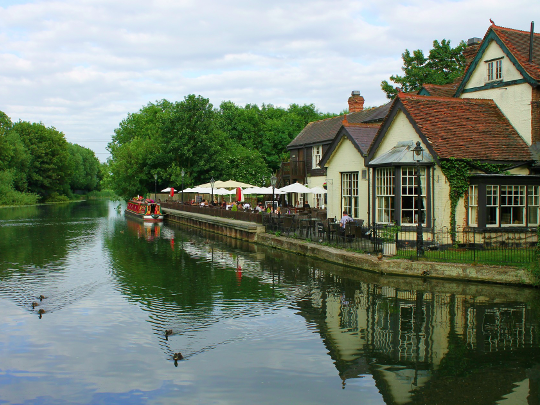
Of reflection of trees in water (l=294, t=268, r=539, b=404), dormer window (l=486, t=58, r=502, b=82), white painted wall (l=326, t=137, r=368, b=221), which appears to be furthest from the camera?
white painted wall (l=326, t=137, r=368, b=221)

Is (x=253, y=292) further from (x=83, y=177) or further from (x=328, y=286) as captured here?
(x=83, y=177)

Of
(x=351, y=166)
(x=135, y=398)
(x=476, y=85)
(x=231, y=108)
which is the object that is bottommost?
(x=135, y=398)

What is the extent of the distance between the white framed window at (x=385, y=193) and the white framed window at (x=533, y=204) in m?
5.05

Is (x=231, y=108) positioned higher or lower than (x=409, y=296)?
higher

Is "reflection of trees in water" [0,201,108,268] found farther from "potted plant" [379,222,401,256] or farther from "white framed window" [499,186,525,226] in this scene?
"white framed window" [499,186,525,226]

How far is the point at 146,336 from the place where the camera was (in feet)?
38.7

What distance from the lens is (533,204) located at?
66.9 feet

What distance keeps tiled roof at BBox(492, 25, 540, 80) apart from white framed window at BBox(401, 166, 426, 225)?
5.73 m

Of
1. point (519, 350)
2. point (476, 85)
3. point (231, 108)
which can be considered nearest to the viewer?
point (519, 350)

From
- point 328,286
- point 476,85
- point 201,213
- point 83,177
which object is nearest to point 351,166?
point 476,85

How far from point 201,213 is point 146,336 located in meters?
32.7

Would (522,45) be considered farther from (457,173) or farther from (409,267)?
(409,267)

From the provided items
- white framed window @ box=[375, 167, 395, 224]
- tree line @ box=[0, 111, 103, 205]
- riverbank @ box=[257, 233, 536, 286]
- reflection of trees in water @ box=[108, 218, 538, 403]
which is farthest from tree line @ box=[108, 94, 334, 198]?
reflection of trees in water @ box=[108, 218, 538, 403]

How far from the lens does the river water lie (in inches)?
346
